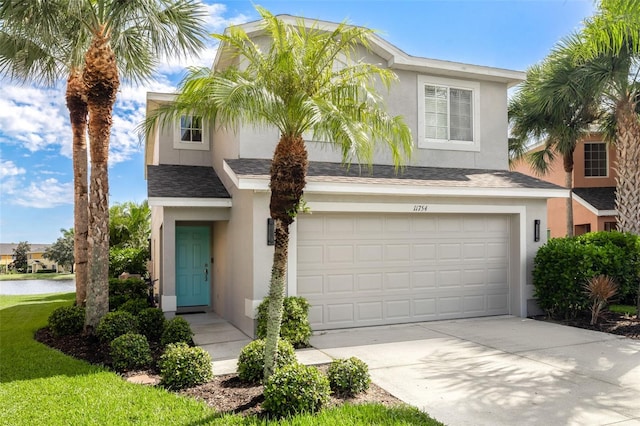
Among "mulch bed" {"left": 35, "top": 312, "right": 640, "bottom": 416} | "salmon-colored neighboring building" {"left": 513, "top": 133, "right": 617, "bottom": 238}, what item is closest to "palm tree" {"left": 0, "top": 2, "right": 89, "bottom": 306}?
"mulch bed" {"left": 35, "top": 312, "right": 640, "bottom": 416}

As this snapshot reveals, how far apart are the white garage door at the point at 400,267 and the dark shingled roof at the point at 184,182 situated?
3.06 metres

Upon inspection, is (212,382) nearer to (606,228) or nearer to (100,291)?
(100,291)

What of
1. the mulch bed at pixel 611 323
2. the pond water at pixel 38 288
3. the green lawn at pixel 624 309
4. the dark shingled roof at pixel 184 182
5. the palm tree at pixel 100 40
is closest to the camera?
the palm tree at pixel 100 40

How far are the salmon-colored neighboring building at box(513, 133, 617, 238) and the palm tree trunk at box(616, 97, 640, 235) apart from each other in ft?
17.3

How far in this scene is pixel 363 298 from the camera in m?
10.1

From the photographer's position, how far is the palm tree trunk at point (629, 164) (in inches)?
569

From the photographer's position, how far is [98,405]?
535 cm

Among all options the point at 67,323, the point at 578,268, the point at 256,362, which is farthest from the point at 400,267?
the point at 67,323

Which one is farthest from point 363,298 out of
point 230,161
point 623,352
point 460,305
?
point 623,352

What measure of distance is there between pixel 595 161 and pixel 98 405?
75.9 feet

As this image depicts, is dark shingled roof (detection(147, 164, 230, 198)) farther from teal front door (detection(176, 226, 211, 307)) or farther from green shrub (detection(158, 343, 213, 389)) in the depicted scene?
green shrub (detection(158, 343, 213, 389))

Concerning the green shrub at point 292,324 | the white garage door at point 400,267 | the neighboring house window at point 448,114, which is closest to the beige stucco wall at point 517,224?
the white garage door at point 400,267

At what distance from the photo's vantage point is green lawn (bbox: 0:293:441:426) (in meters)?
4.85

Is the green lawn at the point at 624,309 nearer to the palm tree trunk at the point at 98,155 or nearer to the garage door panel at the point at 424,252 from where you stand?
the garage door panel at the point at 424,252
